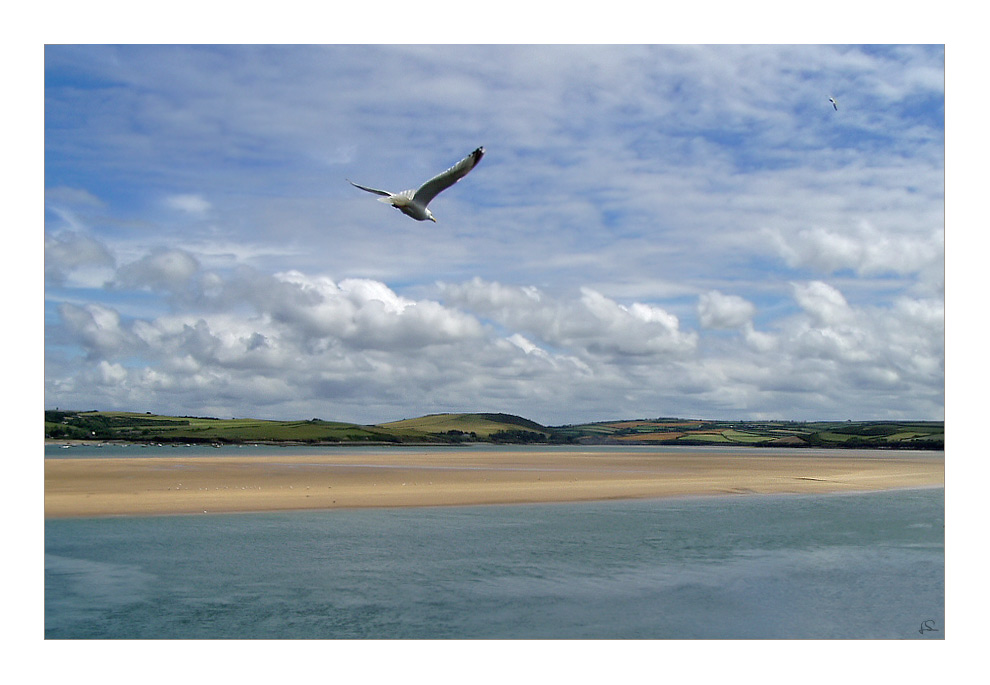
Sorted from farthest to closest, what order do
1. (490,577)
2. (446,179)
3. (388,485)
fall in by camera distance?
(388,485) → (490,577) → (446,179)

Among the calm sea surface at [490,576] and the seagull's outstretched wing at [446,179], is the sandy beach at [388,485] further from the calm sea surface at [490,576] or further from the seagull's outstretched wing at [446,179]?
the seagull's outstretched wing at [446,179]

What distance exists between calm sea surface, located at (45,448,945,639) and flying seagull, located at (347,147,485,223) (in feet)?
20.2

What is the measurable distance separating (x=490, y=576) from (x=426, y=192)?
316 inches

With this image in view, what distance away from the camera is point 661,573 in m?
15.2

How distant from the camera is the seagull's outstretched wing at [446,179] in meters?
8.92

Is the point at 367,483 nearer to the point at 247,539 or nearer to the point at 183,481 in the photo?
the point at 183,481

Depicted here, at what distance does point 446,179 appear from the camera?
9422 millimetres

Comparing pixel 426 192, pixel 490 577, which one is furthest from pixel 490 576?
pixel 426 192

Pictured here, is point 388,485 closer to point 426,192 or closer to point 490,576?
point 490,576

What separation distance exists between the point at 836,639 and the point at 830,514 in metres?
13.6

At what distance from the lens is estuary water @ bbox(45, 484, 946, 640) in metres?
11.8

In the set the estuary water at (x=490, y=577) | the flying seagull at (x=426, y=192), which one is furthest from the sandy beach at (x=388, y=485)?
the flying seagull at (x=426, y=192)

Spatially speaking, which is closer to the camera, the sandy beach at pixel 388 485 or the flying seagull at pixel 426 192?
the flying seagull at pixel 426 192

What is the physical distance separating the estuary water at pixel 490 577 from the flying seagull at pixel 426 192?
617cm
